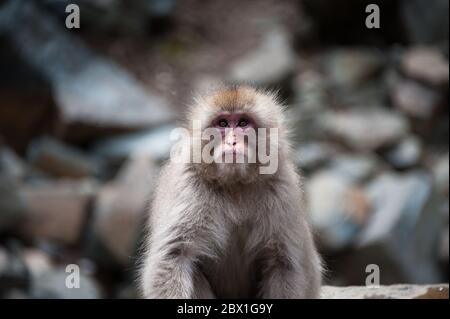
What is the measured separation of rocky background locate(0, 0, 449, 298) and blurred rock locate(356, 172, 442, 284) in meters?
0.03

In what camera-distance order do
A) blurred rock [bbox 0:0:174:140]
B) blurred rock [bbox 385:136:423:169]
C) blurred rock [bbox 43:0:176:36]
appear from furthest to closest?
1. blurred rock [bbox 43:0:176:36]
2. blurred rock [bbox 0:0:174:140]
3. blurred rock [bbox 385:136:423:169]

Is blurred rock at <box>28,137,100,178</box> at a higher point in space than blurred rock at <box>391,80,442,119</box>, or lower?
lower

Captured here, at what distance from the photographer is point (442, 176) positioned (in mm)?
12297

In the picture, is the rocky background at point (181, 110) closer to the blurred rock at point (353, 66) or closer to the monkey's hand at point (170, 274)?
the blurred rock at point (353, 66)

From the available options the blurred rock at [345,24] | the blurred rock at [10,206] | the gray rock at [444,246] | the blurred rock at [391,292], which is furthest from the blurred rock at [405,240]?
the blurred rock at [345,24]

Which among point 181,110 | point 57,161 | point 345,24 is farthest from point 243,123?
point 345,24

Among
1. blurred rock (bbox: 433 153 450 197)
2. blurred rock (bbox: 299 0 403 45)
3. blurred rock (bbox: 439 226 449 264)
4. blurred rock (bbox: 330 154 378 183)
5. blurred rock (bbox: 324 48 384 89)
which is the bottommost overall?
blurred rock (bbox: 439 226 449 264)

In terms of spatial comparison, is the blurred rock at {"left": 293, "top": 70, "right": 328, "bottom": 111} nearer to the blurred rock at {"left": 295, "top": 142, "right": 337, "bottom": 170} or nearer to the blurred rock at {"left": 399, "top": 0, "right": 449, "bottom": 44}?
the blurred rock at {"left": 295, "top": 142, "right": 337, "bottom": 170}

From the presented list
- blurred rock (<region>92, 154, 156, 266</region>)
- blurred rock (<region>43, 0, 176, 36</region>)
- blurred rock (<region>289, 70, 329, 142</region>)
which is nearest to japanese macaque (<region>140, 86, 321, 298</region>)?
blurred rock (<region>92, 154, 156, 266</region>)

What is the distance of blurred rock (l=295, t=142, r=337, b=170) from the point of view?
16219 mm

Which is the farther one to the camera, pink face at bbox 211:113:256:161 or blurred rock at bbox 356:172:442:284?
blurred rock at bbox 356:172:442:284

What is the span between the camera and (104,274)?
1361cm

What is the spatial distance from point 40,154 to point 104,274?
347 centimetres

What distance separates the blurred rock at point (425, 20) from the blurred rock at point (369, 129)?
1829mm
